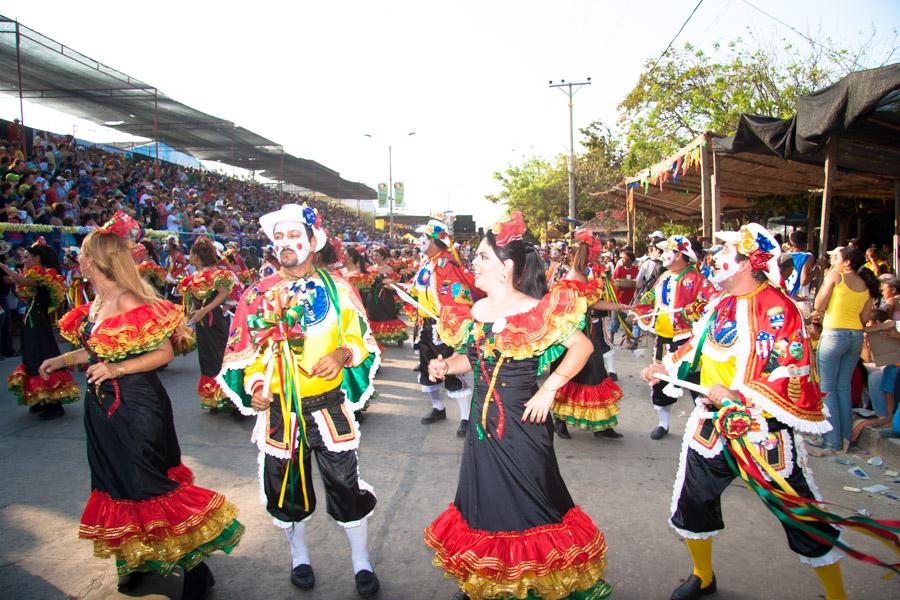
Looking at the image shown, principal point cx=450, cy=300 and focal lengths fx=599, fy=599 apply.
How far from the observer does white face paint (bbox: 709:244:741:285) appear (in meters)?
3.44

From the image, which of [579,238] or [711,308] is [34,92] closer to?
[579,238]

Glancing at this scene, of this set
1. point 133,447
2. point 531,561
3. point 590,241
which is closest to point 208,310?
point 133,447

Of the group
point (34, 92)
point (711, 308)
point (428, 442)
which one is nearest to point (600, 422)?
point (428, 442)

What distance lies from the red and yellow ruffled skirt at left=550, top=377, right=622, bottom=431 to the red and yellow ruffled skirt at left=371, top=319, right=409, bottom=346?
6.05 meters

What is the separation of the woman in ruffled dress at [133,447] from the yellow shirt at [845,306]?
17.6 feet

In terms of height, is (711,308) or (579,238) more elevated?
(579,238)

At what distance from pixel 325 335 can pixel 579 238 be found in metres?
4.11

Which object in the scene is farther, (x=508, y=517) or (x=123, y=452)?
(x=123, y=452)

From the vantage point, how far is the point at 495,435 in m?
2.96

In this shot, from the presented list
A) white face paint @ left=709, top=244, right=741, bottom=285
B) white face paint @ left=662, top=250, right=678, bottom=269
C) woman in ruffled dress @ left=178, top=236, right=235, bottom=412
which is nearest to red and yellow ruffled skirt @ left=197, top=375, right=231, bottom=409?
woman in ruffled dress @ left=178, top=236, right=235, bottom=412

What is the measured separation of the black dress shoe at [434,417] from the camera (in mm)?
6914

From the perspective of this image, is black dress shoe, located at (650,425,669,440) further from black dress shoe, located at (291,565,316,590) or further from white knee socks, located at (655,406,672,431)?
black dress shoe, located at (291,565,316,590)

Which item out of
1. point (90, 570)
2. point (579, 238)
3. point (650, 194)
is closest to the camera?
point (90, 570)

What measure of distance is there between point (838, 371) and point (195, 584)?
5.70 m
